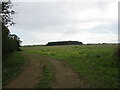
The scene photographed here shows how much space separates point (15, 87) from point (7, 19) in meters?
14.7

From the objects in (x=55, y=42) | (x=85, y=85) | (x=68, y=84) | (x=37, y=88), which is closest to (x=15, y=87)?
(x=37, y=88)

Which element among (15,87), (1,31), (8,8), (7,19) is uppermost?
(8,8)

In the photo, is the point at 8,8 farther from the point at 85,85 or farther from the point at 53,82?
the point at 85,85

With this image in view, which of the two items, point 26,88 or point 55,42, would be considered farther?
point 55,42

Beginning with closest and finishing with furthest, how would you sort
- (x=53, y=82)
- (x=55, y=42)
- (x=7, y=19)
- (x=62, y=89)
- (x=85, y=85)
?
(x=62, y=89) → (x=85, y=85) → (x=53, y=82) → (x=7, y=19) → (x=55, y=42)

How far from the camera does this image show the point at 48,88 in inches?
380

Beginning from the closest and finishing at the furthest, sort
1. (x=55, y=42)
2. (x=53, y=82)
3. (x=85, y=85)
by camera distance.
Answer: (x=85, y=85) → (x=53, y=82) → (x=55, y=42)

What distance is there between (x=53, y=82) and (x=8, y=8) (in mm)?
15518

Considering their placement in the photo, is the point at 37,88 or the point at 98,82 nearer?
the point at 37,88

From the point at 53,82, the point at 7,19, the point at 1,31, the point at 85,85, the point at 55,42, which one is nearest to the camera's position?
the point at 85,85

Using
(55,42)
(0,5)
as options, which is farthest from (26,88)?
(55,42)

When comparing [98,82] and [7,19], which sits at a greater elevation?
[7,19]

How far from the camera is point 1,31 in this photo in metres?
21.2

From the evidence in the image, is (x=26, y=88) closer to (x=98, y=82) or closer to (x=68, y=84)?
(x=68, y=84)
